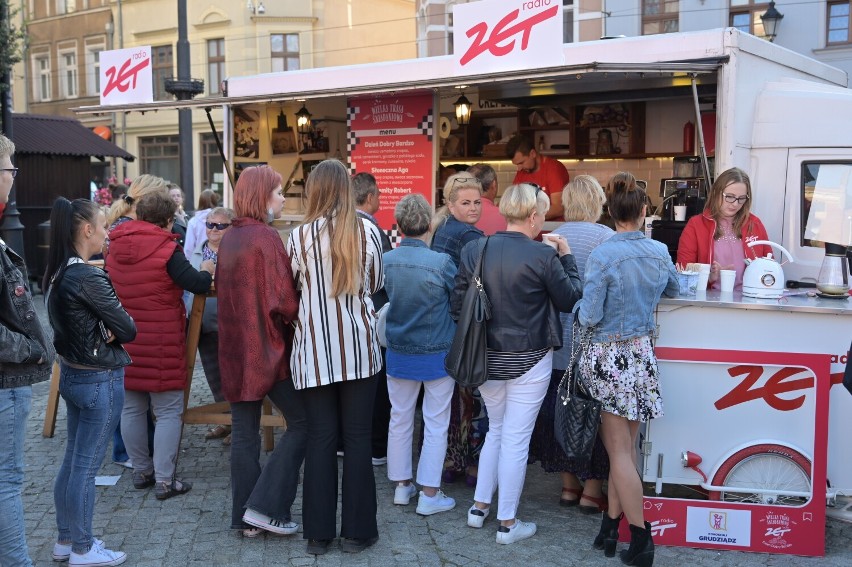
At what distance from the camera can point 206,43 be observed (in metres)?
30.1

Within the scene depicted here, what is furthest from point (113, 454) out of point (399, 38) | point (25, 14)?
point (25, 14)

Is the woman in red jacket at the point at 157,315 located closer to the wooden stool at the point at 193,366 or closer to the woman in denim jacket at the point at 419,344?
the wooden stool at the point at 193,366

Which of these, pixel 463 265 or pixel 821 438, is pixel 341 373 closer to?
pixel 463 265

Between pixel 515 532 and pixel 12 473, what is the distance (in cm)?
242

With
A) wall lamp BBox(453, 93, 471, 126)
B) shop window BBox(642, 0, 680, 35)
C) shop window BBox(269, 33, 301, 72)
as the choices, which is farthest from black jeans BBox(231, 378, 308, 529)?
shop window BBox(269, 33, 301, 72)

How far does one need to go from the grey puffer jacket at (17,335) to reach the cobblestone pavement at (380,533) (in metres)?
1.39

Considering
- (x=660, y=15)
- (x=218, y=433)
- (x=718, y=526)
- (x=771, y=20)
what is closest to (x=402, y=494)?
(x=718, y=526)

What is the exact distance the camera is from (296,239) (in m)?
4.11

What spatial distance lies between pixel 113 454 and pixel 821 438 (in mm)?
4392

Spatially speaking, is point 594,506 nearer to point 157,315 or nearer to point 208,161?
point 157,315

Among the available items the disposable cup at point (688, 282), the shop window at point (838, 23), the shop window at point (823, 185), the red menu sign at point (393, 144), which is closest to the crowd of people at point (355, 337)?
the disposable cup at point (688, 282)

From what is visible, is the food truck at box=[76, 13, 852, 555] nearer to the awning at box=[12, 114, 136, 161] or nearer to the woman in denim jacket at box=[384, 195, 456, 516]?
the woman in denim jacket at box=[384, 195, 456, 516]

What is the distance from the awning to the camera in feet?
49.9

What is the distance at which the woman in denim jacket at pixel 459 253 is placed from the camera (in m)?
5.06
